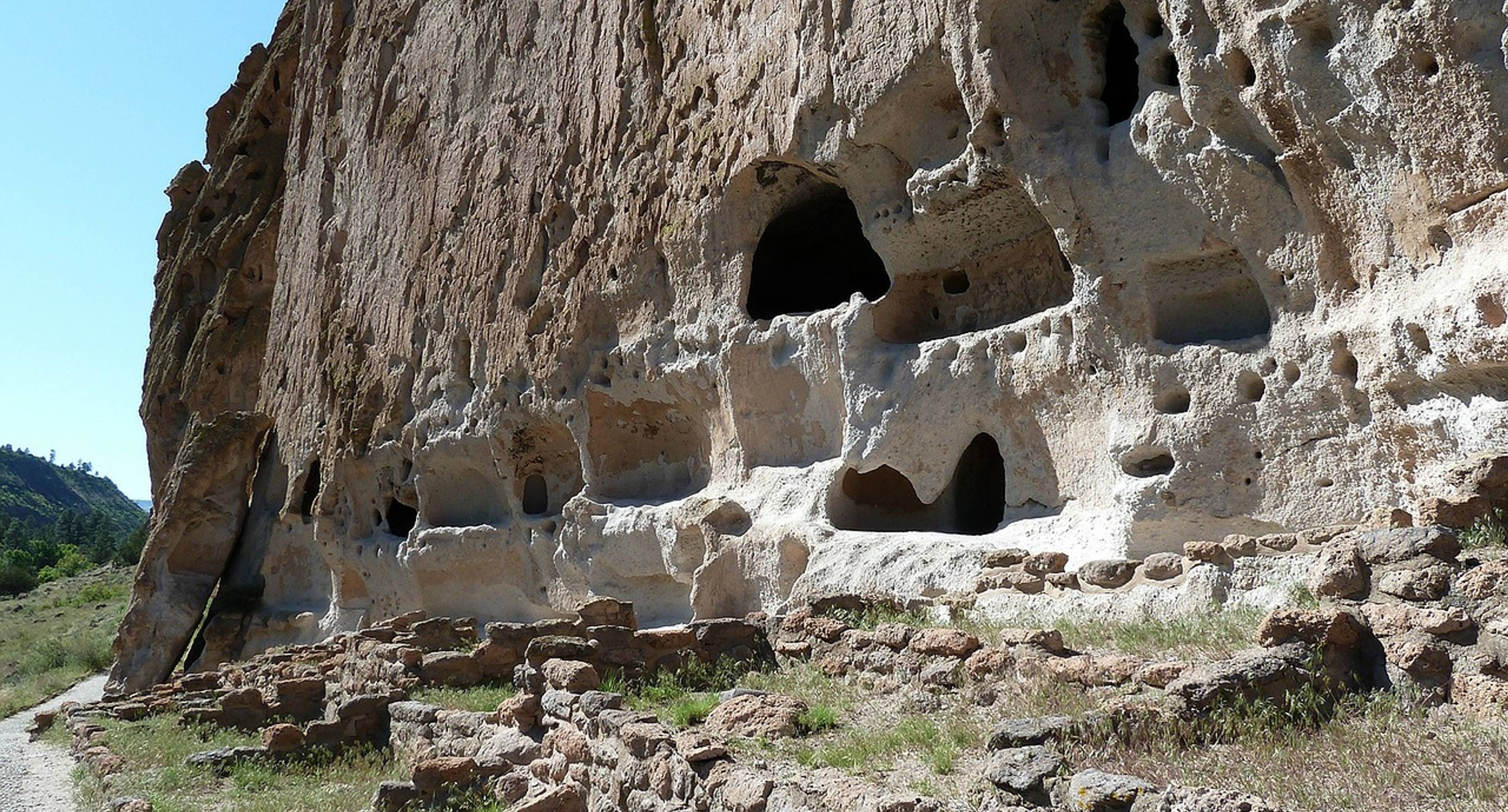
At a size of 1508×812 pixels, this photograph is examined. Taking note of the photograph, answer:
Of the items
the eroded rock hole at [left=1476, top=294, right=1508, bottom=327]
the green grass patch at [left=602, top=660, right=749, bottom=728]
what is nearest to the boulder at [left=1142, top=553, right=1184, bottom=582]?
the eroded rock hole at [left=1476, top=294, right=1508, bottom=327]

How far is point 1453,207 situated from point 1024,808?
17.9 feet

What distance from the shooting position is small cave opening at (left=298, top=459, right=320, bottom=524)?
69.3 ft

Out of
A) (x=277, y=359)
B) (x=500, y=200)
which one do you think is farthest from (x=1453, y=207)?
(x=277, y=359)

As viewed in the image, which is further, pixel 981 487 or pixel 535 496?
pixel 535 496

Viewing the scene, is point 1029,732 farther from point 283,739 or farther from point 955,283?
point 955,283

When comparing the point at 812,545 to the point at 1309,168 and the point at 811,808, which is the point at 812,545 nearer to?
the point at 1309,168

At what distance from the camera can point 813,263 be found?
14930 millimetres

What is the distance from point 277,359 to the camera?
24.0 m

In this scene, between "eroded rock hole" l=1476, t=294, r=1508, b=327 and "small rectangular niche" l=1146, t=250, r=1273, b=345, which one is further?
"small rectangular niche" l=1146, t=250, r=1273, b=345

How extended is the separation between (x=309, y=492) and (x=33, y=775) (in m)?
12.1

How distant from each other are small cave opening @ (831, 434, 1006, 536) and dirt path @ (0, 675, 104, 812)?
7.11 m

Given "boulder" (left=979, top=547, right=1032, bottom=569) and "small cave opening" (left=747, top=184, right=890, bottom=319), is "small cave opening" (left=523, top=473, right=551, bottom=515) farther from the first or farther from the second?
"boulder" (left=979, top=547, right=1032, bottom=569)

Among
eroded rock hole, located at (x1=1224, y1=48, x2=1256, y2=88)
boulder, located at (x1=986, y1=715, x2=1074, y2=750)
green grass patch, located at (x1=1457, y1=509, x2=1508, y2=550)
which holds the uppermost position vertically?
eroded rock hole, located at (x1=1224, y1=48, x2=1256, y2=88)

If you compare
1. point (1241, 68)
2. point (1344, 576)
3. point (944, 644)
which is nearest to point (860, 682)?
point (944, 644)
